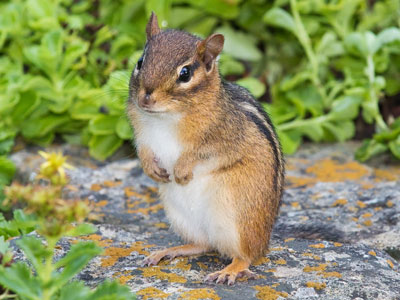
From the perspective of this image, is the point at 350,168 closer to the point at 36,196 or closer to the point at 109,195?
the point at 109,195

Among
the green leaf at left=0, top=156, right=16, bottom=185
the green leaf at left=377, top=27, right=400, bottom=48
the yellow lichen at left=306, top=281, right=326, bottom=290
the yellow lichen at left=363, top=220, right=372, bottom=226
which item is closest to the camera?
the yellow lichen at left=306, top=281, right=326, bottom=290

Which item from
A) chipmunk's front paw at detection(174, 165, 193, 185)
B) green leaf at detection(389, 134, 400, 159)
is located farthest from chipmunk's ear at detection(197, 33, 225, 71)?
green leaf at detection(389, 134, 400, 159)

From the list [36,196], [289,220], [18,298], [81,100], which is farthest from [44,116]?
[36,196]

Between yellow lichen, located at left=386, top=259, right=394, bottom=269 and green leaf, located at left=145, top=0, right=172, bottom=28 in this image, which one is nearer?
yellow lichen, located at left=386, top=259, right=394, bottom=269

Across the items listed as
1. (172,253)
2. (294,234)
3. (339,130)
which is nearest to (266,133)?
(294,234)

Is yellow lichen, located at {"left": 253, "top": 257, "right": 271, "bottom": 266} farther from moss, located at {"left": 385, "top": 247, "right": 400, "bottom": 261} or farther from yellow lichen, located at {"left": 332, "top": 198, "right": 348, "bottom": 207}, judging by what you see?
yellow lichen, located at {"left": 332, "top": 198, "right": 348, "bottom": 207}

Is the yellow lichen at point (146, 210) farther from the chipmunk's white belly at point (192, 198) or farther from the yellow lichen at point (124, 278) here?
the yellow lichen at point (124, 278)

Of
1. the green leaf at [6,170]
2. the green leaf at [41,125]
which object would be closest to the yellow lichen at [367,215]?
the green leaf at [6,170]
